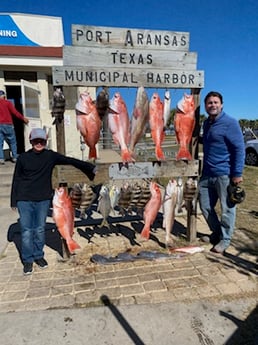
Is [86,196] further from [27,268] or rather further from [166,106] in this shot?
[166,106]

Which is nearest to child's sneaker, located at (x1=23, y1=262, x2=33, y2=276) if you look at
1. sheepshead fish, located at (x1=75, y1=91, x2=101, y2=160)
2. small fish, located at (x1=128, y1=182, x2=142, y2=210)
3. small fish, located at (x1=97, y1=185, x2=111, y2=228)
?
small fish, located at (x1=97, y1=185, x2=111, y2=228)

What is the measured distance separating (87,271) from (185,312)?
1335mm

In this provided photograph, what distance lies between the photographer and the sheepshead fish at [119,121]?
3.46m

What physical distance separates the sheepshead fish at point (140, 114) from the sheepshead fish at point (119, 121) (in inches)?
3.2

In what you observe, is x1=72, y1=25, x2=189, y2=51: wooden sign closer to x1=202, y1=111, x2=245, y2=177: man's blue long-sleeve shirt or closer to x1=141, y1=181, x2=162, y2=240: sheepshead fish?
x1=202, y1=111, x2=245, y2=177: man's blue long-sleeve shirt

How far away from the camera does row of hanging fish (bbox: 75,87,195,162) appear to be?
3434mm

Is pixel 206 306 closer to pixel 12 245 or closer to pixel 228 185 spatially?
pixel 228 185

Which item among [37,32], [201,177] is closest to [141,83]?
[201,177]

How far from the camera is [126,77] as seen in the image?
3.71 m

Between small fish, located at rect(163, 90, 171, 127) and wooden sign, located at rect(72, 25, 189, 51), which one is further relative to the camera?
small fish, located at rect(163, 90, 171, 127)

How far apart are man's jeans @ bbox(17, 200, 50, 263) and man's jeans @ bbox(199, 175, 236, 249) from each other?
2.13 meters

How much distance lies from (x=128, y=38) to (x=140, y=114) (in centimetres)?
102

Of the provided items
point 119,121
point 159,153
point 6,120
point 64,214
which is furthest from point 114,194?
point 6,120

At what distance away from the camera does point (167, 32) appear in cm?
380
